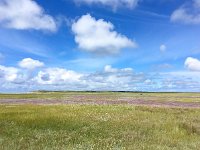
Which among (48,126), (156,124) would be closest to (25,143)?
(48,126)

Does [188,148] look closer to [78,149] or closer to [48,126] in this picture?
[78,149]

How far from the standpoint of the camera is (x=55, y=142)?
20344mm

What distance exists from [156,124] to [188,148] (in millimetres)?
9520

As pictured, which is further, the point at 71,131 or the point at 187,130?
the point at 187,130

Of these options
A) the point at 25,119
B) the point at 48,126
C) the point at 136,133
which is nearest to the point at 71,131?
the point at 48,126

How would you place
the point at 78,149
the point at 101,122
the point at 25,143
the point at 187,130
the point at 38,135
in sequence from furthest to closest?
1. the point at 101,122
2. the point at 187,130
3. the point at 38,135
4. the point at 25,143
5. the point at 78,149

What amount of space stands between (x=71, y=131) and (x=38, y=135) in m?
2.97

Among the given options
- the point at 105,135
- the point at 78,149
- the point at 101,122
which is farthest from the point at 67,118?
the point at 78,149

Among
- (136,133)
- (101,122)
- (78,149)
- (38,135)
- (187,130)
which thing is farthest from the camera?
(101,122)

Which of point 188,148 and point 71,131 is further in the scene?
point 71,131

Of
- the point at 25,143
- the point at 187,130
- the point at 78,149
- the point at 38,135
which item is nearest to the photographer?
the point at 78,149

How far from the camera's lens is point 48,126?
27.1m

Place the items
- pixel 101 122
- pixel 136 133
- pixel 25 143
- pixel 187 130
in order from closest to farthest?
pixel 25 143 < pixel 136 133 < pixel 187 130 < pixel 101 122

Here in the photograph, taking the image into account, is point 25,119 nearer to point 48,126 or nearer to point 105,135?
point 48,126
